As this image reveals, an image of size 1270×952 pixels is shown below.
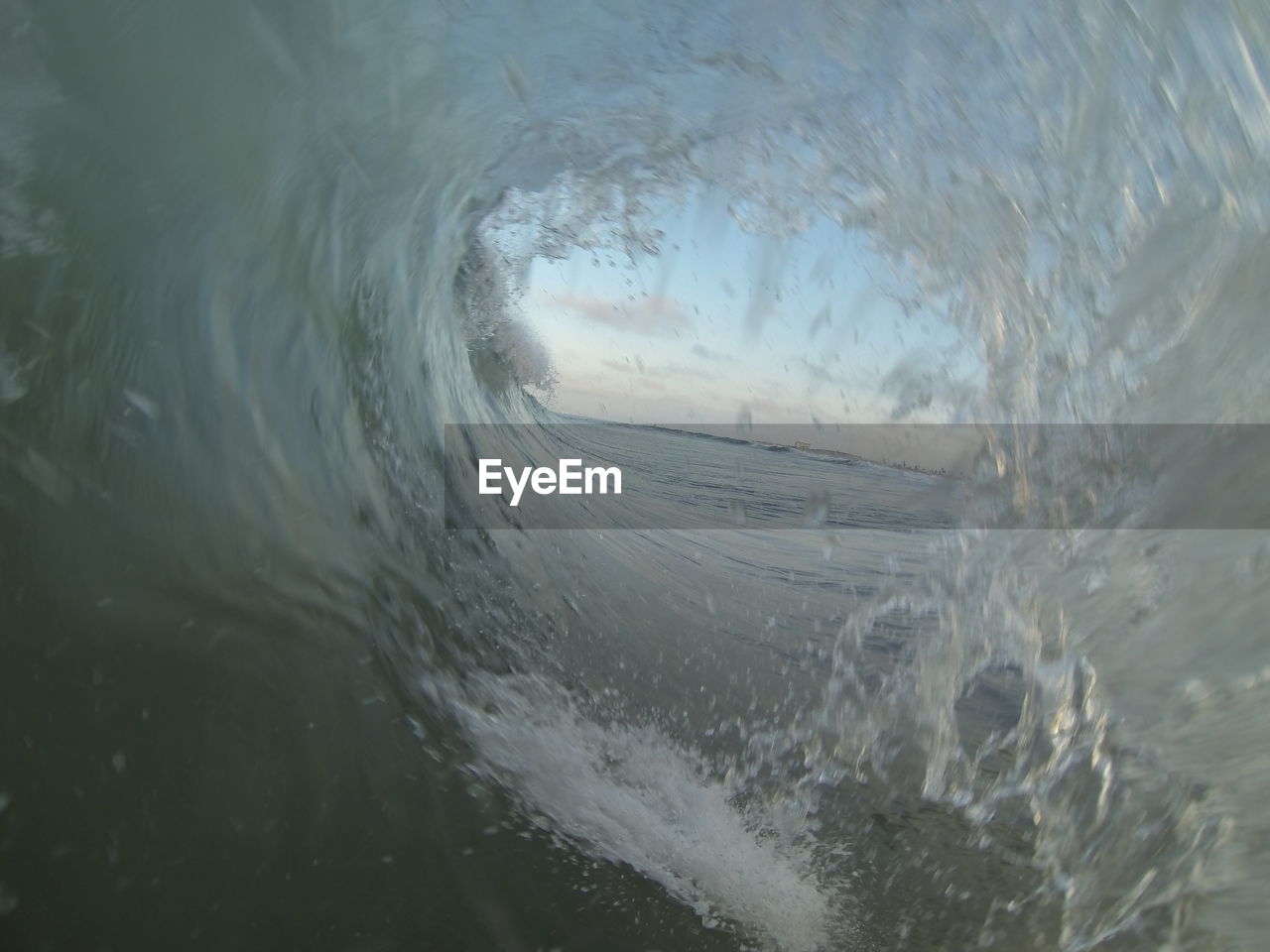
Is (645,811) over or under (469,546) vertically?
under

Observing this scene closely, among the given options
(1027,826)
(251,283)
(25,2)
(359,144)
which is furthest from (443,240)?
(1027,826)

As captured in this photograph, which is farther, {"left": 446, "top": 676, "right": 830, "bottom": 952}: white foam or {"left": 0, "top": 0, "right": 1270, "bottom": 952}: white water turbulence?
{"left": 446, "top": 676, "right": 830, "bottom": 952}: white foam

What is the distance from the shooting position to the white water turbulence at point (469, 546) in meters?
1.89

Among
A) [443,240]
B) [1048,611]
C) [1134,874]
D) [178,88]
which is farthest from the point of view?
[443,240]

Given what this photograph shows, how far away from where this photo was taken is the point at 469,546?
3.76 meters

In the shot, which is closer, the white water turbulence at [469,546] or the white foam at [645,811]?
the white water turbulence at [469,546]

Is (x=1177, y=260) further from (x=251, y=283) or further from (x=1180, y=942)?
(x=251, y=283)

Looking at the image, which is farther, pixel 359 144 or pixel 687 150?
pixel 687 150

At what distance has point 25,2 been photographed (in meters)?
1.90

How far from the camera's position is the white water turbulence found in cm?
189

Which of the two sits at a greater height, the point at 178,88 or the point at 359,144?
the point at 359,144

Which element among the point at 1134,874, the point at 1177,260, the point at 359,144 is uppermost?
the point at 359,144

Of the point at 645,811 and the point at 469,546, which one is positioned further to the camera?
the point at 469,546

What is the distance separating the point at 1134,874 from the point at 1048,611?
2.05 feet
